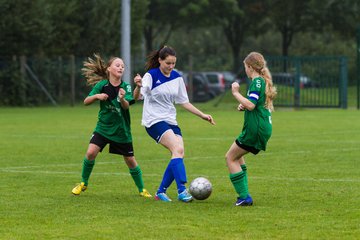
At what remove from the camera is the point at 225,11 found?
5841cm

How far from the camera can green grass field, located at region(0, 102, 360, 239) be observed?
8992 millimetres

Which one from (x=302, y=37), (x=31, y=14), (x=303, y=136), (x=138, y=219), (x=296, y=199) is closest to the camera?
(x=138, y=219)

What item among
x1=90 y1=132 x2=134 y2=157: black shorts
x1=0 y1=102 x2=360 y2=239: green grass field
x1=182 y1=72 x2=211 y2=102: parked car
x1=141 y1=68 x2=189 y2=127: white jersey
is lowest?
x1=182 y1=72 x2=211 y2=102: parked car

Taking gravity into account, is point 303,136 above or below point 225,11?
below

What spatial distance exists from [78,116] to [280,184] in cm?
2089

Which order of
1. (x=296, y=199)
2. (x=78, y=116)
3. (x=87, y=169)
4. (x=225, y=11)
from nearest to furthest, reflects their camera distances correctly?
(x=296, y=199) → (x=87, y=169) → (x=78, y=116) → (x=225, y=11)

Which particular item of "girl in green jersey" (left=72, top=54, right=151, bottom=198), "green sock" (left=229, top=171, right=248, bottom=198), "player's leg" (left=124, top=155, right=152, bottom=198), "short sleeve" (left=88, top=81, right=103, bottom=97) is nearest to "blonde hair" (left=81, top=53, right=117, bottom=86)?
"girl in green jersey" (left=72, top=54, right=151, bottom=198)

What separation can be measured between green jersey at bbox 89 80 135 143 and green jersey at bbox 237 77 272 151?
1.75 metres

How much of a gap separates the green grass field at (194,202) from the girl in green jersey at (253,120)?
331 mm

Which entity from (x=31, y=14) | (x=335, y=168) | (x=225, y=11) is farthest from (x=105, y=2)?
(x=335, y=168)

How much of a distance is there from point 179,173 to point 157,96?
3.29 feet

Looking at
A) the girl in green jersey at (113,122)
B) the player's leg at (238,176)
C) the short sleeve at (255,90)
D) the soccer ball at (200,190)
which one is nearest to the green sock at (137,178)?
the girl in green jersey at (113,122)

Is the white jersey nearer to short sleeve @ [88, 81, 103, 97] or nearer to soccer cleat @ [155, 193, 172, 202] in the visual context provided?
short sleeve @ [88, 81, 103, 97]

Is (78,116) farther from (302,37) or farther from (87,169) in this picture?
(302,37)
